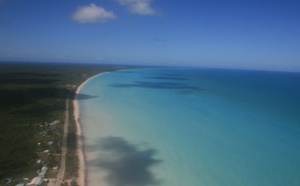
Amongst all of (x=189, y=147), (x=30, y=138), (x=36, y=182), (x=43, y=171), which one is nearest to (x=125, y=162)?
(x=43, y=171)

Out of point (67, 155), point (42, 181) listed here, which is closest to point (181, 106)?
point (67, 155)

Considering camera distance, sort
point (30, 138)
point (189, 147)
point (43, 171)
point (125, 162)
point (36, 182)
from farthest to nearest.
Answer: point (189, 147) < point (30, 138) < point (125, 162) < point (43, 171) < point (36, 182)

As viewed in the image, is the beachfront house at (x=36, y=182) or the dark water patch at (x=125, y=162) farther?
the dark water patch at (x=125, y=162)

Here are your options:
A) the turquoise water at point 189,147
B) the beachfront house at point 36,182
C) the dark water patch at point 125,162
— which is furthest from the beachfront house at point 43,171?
the dark water patch at point 125,162

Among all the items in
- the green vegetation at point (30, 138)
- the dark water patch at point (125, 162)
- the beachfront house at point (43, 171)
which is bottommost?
the dark water patch at point (125, 162)

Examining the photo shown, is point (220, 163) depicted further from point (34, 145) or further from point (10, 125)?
point (10, 125)

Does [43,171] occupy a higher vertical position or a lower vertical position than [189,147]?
higher

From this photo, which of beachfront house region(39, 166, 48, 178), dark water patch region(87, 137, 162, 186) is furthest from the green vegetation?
dark water patch region(87, 137, 162, 186)

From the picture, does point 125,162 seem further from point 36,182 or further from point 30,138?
point 30,138

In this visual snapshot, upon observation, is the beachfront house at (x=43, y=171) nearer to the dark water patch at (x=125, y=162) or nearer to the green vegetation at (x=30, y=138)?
the green vegetation at (x=30, y=138)
